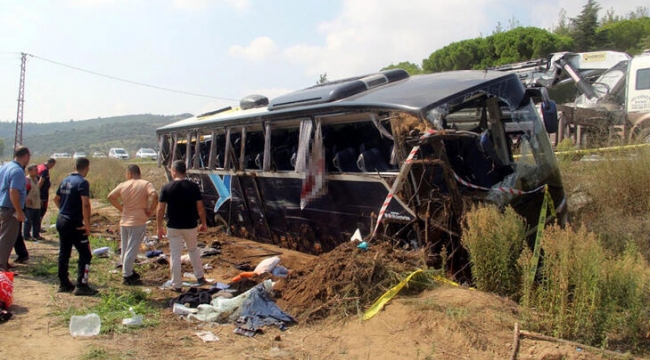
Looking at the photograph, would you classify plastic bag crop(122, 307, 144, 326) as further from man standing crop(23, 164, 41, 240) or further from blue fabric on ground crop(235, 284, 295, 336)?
man standing crop(23, 164, 41, 240)

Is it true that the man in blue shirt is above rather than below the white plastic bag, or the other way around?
above

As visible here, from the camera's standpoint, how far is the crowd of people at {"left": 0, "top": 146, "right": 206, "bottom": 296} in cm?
623

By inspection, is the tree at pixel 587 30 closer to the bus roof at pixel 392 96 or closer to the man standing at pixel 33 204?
the bus roof at pixel 392 96

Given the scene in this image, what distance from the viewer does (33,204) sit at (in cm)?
980

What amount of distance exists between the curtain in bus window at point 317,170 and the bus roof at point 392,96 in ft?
1.28

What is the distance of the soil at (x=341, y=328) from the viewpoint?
4000 mm

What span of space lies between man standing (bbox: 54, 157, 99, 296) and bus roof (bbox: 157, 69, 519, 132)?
3.06 metres

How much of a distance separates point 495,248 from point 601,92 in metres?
13.1

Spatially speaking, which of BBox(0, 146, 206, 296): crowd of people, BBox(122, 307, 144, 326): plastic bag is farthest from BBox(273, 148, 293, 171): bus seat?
BBox(122, 307, 144, 326): plastic bag

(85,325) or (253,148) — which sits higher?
(253,148)

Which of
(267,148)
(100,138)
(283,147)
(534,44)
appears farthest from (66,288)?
(100,138)

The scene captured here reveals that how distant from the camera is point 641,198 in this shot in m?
7.23

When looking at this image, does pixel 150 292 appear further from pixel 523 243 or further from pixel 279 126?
pixel 523 243

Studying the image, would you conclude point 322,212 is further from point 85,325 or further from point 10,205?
point 10,205
